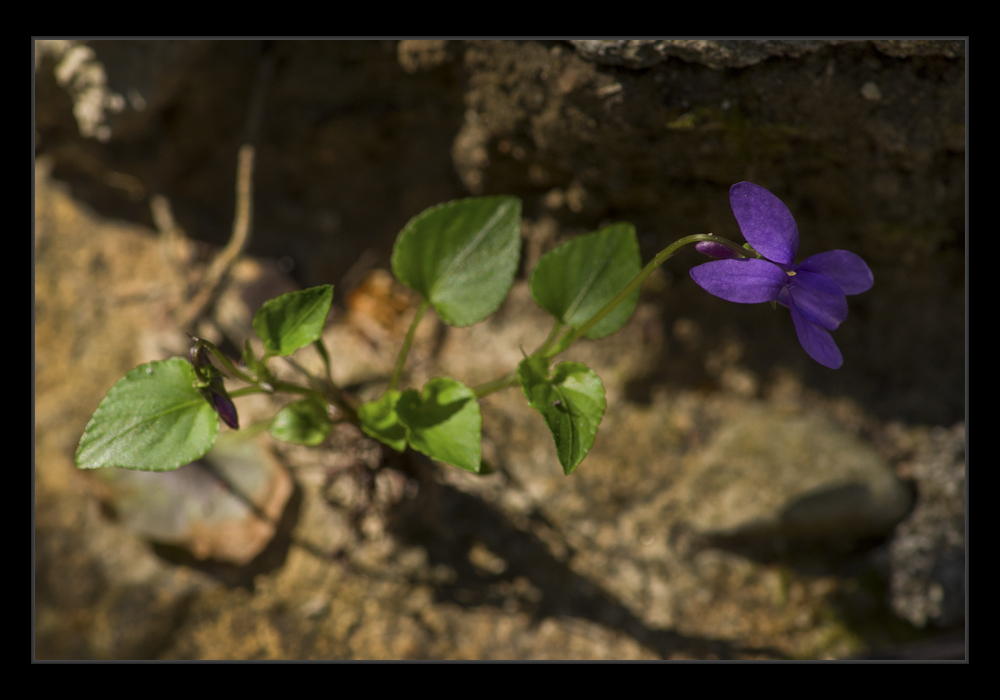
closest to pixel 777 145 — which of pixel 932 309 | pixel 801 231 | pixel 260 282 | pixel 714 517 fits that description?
pixel 801 231

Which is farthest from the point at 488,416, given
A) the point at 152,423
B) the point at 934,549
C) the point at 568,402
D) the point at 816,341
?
the point at 934,549

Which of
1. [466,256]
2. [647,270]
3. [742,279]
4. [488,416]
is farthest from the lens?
[488,416]

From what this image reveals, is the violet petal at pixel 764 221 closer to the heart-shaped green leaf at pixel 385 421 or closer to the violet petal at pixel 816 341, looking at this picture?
the violet petal at pixel 816 341

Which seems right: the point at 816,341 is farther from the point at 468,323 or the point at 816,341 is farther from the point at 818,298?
the point at 468,323

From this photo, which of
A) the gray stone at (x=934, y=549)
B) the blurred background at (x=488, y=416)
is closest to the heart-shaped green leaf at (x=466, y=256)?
the blurred background at (x=488, y=416)

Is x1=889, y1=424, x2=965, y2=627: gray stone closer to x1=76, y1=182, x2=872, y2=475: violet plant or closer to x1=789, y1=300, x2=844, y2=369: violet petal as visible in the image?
x1=76, y1=182, x2=872, y2=475: violet plant

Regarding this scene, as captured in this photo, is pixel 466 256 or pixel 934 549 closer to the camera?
pixel 466 256
